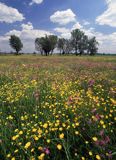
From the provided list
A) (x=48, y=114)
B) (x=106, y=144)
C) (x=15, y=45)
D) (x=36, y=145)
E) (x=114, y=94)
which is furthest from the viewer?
(x=15, y=45)

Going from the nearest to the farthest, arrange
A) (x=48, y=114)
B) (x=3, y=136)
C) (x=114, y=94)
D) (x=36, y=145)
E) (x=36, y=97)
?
(x=36, y=145)
(x=3, y=136)
(x=48, y=114)
(x=114, y=94)
(x=36, y=97)

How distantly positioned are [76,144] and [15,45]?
381 feet

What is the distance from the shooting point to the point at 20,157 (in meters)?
3.13

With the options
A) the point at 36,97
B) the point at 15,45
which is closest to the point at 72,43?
the point at 15,45

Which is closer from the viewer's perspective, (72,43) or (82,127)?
(82,127)

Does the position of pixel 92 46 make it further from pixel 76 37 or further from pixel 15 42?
pixel 15 42

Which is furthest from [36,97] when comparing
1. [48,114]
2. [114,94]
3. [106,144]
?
[106,144]

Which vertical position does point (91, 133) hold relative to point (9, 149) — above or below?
above

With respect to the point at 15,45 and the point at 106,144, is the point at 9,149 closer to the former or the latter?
the point at 106,144

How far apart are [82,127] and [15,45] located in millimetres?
115776

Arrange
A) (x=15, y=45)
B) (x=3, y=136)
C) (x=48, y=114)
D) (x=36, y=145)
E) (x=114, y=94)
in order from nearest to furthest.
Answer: (x=36, y=145), (x=3, y=136), (x=48, y=114), (x=114, y=94), (x=15, y=45)

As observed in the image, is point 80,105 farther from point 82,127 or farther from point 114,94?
point 114,94

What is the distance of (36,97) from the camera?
5750 mm

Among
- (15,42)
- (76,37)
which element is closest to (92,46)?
(76,37)
